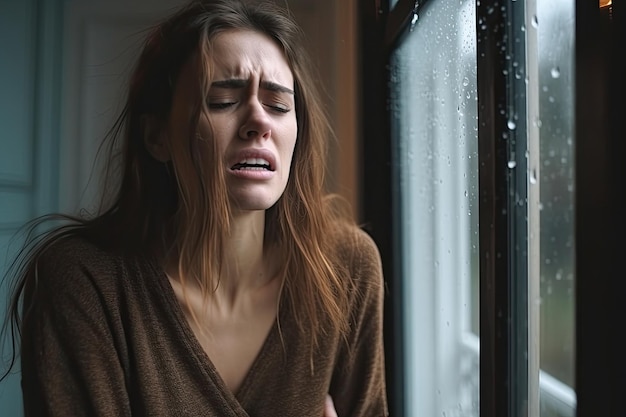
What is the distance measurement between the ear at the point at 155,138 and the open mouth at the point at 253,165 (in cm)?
8

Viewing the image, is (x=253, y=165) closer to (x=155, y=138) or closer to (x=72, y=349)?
(x=155, y=138)

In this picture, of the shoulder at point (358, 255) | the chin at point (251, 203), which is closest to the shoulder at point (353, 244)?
the shoulder at point (358, 255)

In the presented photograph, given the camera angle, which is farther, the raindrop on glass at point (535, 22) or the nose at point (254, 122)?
the nose at point (254, 122)

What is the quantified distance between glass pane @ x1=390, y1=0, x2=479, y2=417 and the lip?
0.65 feet

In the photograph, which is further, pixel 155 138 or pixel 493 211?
pixel 155 138

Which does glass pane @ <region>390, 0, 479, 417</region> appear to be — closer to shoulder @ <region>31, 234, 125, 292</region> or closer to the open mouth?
the open mouth

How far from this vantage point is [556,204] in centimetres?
37

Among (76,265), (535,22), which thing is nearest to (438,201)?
(535,22)

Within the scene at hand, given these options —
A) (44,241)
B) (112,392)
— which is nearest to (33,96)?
(44,241)

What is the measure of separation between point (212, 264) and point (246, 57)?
8.8 inches

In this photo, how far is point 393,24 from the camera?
656mm

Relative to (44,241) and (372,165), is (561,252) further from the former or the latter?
(44,241)

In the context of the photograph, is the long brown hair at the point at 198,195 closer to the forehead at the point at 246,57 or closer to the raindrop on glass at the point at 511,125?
the forehead at the point at 246,57

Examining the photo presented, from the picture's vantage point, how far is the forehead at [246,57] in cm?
54
